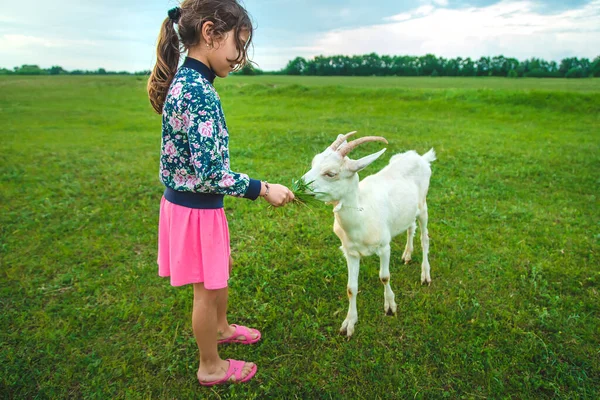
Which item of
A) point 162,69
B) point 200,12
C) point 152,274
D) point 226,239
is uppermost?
point 200,12

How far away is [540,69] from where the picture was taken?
4328 centimetres

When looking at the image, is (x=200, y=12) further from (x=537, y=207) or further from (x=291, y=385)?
(x=537, y=207)

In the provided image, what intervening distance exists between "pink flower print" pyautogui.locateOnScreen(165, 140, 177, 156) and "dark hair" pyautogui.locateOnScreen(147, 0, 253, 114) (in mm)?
349

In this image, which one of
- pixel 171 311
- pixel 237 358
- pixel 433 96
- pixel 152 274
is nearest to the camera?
pixel 237 358

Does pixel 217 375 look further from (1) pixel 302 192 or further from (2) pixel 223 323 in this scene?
(1) pixel 302 192

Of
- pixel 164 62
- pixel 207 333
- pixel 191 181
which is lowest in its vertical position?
pixel 207 333

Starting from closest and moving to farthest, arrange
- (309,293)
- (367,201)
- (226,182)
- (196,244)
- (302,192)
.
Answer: (226,182), (196,244), (302,192), (367,201), (309,293)

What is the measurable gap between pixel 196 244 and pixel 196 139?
0.72 m

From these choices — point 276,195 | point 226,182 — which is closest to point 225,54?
point 226,182

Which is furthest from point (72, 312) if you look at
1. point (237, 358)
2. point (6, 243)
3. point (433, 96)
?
point (433, 96)

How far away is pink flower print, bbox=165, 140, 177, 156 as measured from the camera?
Result: 223 cm

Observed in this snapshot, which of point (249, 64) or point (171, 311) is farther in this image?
point (171, 311)

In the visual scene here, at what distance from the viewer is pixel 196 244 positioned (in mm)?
2422

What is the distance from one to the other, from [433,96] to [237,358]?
1725 centimetres
